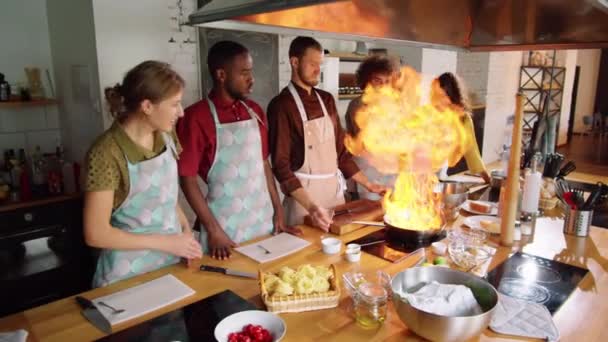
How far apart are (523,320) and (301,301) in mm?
685

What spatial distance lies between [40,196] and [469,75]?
616 centimetres

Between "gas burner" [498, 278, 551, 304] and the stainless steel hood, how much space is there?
3.19ft

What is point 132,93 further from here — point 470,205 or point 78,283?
point 78,283

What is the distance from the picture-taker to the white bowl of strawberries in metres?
1.25

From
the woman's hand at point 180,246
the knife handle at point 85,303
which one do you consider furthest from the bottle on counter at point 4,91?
the knife handle at point 85,303

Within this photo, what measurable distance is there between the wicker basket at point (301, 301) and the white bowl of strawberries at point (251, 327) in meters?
0.07

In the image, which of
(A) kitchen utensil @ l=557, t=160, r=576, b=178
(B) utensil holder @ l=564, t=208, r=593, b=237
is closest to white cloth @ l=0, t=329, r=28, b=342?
(B) utensil holder @ l=564, t=208, r=593, b=237

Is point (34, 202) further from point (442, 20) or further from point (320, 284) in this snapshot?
point (442, 20)

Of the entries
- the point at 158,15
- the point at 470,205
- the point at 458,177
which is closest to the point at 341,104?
the point at 458,177

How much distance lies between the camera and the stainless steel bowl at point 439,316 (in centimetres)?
120

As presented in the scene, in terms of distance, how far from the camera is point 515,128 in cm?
198

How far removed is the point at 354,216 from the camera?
2311 millimetres

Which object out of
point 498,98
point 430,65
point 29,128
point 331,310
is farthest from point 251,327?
point 498,98

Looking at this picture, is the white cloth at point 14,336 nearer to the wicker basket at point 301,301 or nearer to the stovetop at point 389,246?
the wicker basket at point 301,301
